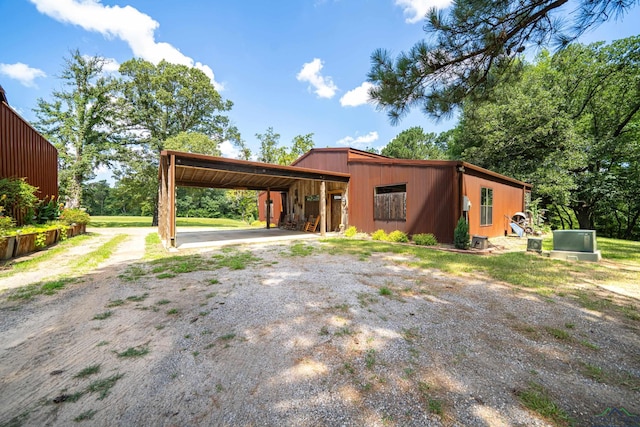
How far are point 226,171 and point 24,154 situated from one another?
7.04m

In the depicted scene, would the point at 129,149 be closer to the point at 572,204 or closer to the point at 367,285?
the point at 367,285

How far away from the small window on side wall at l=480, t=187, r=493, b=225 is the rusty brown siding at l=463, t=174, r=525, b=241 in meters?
0.17

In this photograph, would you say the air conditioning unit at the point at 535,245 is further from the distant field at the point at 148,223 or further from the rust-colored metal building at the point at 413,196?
the distant field at the point at 148,223

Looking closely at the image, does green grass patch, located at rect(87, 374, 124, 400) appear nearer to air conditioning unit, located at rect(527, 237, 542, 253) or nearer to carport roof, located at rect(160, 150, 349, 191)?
carport roof, located at rect(160, 150, 349, 191)

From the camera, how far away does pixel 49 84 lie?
17141mm

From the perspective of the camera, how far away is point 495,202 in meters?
10.9

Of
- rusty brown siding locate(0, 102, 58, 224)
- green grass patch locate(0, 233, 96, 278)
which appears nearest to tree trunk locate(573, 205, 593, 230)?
green grass patch locate(0, 233, 96, 278)

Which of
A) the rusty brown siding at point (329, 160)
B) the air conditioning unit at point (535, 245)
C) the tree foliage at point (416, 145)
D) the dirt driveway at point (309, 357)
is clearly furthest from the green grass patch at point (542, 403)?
the tree foliage at point (416, 145)

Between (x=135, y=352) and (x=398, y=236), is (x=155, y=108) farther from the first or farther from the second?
(x=135, y=352)

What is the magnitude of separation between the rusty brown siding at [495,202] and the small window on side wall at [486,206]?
6.6 inches

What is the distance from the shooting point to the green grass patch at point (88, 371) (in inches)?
73.7

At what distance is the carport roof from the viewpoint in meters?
7.38

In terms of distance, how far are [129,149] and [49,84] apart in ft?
20.2

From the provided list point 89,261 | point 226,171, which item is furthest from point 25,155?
point 226,171
